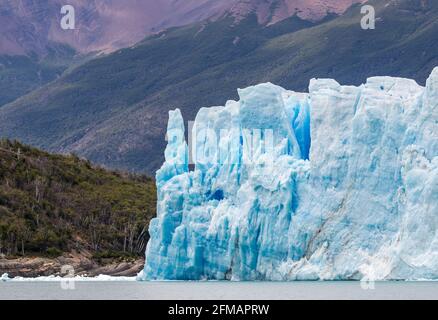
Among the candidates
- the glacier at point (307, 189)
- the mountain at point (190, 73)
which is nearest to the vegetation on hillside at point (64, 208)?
the glacier at point (307, 189)

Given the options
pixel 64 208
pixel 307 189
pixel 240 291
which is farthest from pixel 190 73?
pixel 240 291

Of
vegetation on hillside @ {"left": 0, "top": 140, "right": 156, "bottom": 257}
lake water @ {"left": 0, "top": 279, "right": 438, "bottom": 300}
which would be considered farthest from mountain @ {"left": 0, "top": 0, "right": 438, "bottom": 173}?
lake water @ {"left": 0, "top": 279, "right": 438, "bottom": 300}

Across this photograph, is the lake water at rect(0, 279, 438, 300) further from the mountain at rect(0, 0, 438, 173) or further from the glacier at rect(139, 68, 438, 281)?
the mountain at rect(0, 0, 438, 173)

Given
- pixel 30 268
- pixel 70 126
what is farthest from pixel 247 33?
pixel 30 268

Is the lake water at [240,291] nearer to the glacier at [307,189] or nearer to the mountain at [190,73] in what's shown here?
the glacier at [307,189]

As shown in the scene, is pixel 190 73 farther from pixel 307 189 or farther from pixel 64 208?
pixel 307 189

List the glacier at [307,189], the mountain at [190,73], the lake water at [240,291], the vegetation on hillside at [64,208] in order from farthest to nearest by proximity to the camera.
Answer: the mountain at [190,73] < the vegetation on hillside at [64,208] < the glacier at [307,189] < the lake water at [240,291]
